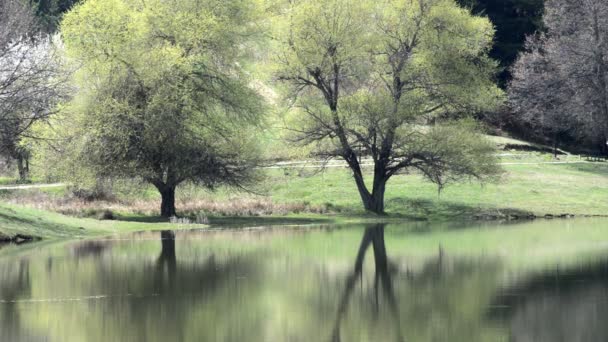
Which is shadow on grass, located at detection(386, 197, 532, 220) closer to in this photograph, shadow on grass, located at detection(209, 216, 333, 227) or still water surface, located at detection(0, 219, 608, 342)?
shadow on grass, located at detection(209, 216, 333, 227)

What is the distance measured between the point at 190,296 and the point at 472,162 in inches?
1137

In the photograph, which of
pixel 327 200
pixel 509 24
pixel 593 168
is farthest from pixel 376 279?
pixel 509 24

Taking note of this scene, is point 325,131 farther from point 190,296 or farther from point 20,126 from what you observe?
point 190,296

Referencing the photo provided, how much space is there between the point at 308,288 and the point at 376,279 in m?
2.46

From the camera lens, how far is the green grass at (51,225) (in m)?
40.6

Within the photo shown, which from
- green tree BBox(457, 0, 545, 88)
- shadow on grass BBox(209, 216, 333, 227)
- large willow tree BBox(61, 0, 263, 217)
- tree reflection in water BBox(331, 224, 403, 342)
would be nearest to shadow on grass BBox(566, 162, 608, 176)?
green tree BBox(457, 0, 545, 88)

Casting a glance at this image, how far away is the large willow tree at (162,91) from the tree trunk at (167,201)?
5 cm

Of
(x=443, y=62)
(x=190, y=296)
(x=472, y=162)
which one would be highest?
(x=443, y=62)

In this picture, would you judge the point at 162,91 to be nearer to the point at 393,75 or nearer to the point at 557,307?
the point at 393,75

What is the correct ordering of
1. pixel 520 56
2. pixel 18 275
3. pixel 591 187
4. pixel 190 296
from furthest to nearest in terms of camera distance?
pixel 520 56 < pixel 591 187 < pixel 18 275 < pixel 190 296

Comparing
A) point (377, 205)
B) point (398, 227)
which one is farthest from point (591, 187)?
point (398, 227)

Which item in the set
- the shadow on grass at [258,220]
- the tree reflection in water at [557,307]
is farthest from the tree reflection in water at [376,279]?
the shadow on grass at [258,220]

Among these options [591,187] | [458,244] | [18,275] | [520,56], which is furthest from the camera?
[520,56]

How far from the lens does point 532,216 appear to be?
54.8 meters
